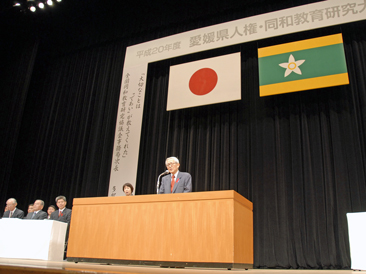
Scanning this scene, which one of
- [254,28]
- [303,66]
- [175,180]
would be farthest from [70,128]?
[303,66]

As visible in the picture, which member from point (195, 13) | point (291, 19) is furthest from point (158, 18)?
point (291, 19)

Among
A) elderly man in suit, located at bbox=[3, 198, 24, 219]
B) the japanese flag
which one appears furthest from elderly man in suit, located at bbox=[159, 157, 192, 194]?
elderly man in suit, located at bbox=[3, 198, 24, 219]

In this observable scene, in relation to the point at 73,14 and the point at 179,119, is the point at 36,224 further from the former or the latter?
the point at 73,14

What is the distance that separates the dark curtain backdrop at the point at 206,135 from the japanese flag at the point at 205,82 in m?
0.39

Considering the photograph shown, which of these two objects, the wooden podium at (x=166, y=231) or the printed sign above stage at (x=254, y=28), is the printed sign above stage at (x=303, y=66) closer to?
the printed sign above stage at (x=254, y=28)

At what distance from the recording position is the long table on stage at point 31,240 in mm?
3299

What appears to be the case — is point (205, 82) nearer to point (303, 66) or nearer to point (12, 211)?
point (303, 66)

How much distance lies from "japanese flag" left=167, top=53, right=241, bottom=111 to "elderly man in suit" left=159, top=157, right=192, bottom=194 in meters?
1.69

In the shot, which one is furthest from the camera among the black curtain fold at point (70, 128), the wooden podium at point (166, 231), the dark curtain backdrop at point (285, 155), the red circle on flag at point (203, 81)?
the black curtain fold at point (70, 128)

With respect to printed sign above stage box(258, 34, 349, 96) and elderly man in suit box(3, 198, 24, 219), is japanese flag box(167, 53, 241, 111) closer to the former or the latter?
printed sign above stage box(258, 34, 349, 96)

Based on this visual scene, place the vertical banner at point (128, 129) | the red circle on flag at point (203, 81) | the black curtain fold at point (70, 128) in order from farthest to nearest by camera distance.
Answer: the black curtain fold at point (70, 128) → the vertical banner at point (128, 129) → the red circle on flag at point (203, 81)

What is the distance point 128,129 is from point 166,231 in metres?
3.05

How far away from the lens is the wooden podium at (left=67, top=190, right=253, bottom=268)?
251cm

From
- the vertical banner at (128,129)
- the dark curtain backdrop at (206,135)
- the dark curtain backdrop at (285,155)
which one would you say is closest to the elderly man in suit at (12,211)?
the dark curtain backdrop at (206,135)
